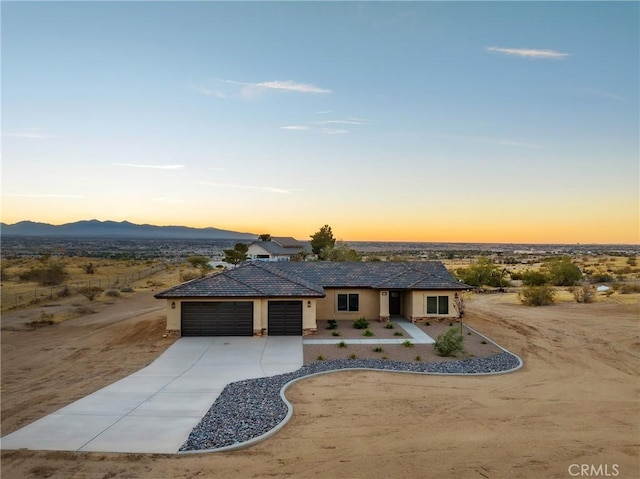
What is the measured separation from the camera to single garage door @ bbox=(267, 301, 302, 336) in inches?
891

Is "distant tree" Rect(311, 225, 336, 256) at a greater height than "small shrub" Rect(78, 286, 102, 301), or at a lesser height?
greater

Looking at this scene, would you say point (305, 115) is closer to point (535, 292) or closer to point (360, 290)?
point (360, 290)

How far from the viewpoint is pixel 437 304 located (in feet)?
85.4

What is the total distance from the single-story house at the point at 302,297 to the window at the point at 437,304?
0.20 ft

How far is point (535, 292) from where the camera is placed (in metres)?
36.7

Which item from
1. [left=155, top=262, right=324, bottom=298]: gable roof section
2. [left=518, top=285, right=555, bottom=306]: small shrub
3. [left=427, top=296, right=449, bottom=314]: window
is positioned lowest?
[left=518, top=285, right=555, bottom=306]: small shrub

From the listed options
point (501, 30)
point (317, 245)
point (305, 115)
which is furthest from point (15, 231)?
point (501, 30)

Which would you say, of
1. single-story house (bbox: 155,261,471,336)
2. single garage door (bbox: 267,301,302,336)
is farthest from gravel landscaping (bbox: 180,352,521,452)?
single-story house (bbox: 155,261,471,336)

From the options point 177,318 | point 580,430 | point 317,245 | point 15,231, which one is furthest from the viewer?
point 15,231

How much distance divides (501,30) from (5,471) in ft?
92.5

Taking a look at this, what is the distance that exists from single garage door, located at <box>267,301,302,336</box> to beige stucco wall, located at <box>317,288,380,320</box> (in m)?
4.00

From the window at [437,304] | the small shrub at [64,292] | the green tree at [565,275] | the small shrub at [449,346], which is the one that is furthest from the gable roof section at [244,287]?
the green tree at [565,275]

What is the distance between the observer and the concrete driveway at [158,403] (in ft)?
32.1

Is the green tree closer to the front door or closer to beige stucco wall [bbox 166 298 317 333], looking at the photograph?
the front door
